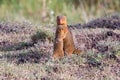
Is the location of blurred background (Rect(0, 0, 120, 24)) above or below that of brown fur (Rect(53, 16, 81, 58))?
below

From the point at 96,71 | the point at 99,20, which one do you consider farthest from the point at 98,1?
the point at 96,71

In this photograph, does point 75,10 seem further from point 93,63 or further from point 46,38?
point 93,63

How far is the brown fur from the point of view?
5.93 metres

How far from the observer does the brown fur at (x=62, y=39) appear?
19.5ft

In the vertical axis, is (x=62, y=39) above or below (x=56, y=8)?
above

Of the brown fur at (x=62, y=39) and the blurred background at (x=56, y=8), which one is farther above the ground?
the brown fur at (x=62, y=39)

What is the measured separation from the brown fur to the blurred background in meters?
6.11

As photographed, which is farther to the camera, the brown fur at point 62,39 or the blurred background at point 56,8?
the blurred background at point 56,8

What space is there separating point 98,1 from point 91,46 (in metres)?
6.82

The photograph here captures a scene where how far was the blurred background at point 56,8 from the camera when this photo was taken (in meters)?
12.5

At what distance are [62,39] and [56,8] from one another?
283 inches

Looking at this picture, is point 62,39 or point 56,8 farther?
point 56,8

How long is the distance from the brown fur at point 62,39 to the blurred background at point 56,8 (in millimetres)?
6111

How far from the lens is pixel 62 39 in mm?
5988
